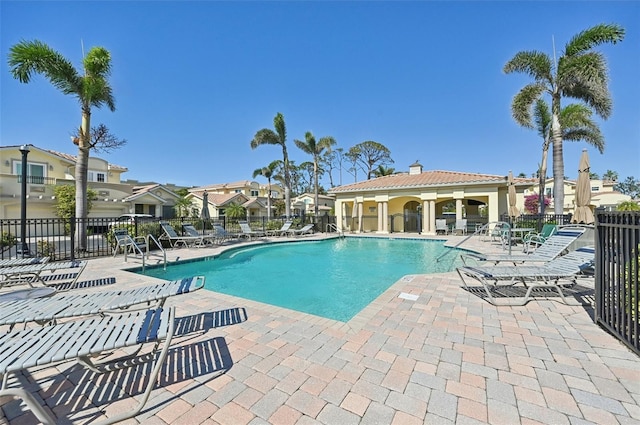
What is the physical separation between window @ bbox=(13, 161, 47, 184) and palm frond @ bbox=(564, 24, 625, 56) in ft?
113

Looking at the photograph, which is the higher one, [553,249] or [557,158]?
[557,158]

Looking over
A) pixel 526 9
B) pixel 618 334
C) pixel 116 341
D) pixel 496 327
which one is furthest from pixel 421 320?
pixel 526 9

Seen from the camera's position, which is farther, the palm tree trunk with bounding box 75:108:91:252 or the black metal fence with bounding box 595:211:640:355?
the palm tree trunk with bounding box 75:108:91:252

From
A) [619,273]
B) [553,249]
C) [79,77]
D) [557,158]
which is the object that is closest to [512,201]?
[557,158]

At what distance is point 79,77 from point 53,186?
1522cm

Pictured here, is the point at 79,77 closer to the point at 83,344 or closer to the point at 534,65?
the point at 83,344

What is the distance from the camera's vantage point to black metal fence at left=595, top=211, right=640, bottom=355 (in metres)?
2.57

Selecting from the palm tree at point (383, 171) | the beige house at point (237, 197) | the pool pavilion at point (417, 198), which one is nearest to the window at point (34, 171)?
the beige house at point (237, 197)

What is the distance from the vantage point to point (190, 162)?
3447 cm

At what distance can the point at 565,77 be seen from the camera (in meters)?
12.0

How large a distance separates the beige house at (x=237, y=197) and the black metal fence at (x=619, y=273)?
29.3m

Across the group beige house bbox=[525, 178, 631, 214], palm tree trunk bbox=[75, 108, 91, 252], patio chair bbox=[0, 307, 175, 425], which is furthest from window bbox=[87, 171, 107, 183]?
beige house bbox=[525, 178, 631, 214]

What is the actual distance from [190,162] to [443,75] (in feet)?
101

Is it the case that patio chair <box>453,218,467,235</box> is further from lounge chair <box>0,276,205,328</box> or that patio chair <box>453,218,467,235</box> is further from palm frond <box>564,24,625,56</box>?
lounge chair <box>0,276,205,328</box>
